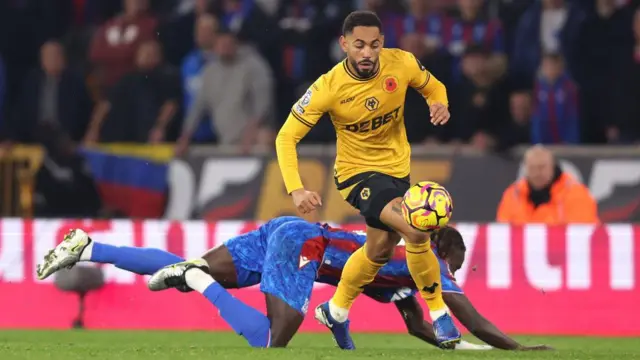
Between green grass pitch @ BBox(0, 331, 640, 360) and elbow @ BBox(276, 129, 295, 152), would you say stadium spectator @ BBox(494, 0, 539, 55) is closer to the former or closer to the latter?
green grass pitch @ BBox(0, 331, 640, 360)

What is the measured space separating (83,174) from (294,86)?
2394mm

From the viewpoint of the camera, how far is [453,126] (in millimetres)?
15336

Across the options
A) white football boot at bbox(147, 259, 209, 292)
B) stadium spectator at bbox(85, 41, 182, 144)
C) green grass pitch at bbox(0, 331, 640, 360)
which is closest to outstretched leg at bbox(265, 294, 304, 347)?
green grass pitch at bbox(0, 331, 640, 360)

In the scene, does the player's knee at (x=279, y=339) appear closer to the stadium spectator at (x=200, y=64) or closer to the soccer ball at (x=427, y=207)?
the soccer ball at (x=427, y=207)

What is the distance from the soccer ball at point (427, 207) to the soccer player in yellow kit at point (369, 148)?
0.14 meters

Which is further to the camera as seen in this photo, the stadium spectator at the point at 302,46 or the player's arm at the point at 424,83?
the stadium spectator at the point at 302,46

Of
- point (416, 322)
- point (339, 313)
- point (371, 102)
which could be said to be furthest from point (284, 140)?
point (416, 322)

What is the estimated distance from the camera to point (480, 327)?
9.82 meters

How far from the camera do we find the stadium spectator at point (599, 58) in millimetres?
15312

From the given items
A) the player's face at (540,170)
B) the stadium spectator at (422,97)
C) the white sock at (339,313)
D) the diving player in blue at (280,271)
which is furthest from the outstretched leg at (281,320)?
the stadium spectator at (422,97)

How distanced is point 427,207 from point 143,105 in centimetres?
818

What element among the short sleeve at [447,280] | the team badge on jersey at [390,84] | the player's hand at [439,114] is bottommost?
the short sleeve at [447,280]

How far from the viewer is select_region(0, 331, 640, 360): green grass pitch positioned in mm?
8586

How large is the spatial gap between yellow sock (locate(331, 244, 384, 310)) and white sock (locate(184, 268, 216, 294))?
84 centimetres
